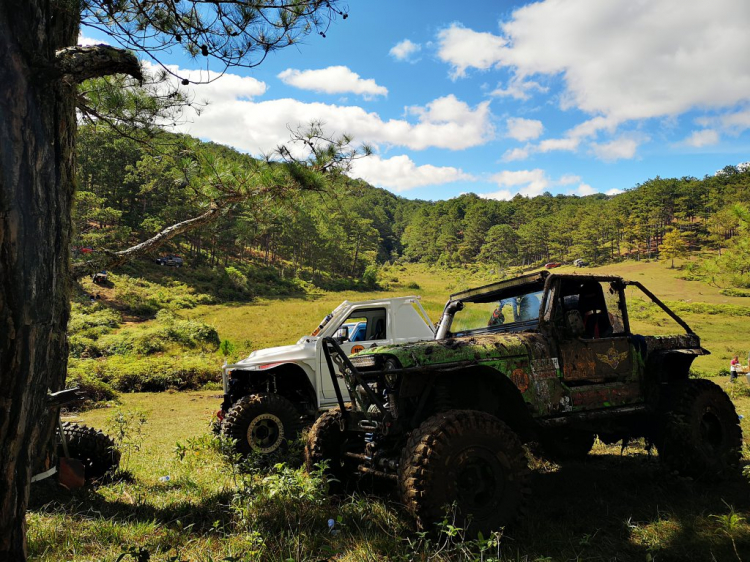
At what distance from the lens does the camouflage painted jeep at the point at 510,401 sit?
11.9 feet

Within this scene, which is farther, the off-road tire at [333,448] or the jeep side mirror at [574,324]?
the off-road tire at [333,448]

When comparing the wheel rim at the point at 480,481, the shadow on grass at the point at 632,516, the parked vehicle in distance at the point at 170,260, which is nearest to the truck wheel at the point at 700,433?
the shadow on grass at the point at 632,516

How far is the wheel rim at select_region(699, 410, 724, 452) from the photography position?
5102mm

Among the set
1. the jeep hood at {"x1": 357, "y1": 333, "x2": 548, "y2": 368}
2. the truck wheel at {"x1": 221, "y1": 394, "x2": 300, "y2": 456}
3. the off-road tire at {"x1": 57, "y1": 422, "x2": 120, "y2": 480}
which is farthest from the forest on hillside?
the jeep hood at {"x1": 357, "y1": 333, "x2": 548, "y2": 368}

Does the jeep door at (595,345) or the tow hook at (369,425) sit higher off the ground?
the jeep door at (595,345)

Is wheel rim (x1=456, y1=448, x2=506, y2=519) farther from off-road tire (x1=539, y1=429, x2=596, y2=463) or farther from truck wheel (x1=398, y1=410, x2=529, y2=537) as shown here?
off-road tire (x1=539, y1=429, x2=596, y2=463)

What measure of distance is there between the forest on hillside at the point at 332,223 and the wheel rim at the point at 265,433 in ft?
9.54

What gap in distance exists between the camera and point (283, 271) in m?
61.8

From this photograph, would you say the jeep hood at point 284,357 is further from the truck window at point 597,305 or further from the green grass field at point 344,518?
the truck window at point 597,305

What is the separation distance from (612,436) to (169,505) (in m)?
4.15

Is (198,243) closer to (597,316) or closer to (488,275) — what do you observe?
(488,275)

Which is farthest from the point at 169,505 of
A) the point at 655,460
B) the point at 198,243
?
the point at 198,243

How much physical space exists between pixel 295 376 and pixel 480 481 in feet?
13.7

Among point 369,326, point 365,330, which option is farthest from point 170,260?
point 369,326
